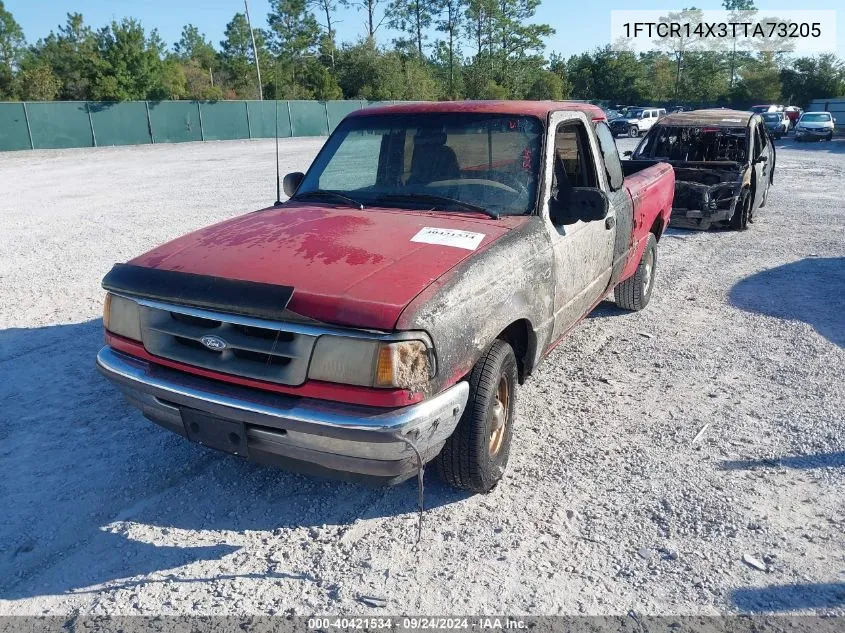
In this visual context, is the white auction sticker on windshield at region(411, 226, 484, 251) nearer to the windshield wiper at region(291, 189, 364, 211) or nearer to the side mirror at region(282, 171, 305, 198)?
the windshield wiper at region(291, 189, 364, 211)

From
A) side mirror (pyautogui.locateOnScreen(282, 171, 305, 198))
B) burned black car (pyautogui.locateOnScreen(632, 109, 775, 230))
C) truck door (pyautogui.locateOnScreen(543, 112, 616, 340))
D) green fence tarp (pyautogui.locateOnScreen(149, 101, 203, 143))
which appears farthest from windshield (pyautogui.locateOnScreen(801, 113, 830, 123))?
side mirror (pyautogui.locateOnScreen(282, 171, 305, 198))

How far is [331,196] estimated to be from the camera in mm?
4137

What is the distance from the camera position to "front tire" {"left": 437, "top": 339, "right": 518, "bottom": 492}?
3.08 m

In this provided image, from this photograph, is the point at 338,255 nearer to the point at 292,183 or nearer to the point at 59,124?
the point at 292,183

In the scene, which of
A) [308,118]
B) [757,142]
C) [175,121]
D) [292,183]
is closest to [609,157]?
[292,183]

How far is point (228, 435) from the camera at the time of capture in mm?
2820

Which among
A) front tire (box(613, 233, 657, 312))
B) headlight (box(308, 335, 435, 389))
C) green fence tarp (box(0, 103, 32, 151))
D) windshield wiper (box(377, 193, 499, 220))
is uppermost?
green fence tarp (box(0, 103, 32, 151))

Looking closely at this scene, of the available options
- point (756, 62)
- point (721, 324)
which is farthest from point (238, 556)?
point (756, 62)

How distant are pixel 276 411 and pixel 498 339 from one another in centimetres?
125

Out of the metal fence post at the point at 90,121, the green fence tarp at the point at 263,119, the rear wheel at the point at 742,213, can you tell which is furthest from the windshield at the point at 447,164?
the green fence tarp at the point at 263,119

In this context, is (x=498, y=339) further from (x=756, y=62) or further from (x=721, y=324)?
(x=756, y=62)

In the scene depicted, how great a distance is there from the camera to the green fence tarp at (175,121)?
120ft

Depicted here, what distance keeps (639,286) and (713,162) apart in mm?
5481

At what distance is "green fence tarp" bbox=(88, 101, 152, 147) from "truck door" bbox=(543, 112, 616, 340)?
3576 cm
